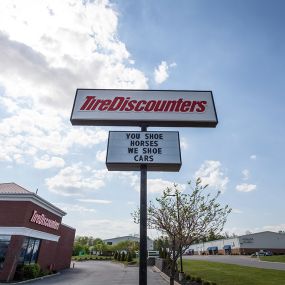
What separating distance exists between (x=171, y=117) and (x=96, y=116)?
271cm

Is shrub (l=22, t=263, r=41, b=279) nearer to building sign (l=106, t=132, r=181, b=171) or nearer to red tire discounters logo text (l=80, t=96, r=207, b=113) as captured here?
building sign (l=106, t=132, r=181, b=171)

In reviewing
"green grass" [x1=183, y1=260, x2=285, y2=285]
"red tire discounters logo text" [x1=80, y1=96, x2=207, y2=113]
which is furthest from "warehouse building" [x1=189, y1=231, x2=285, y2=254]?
"red tire discounters logo text" [x1=80, y1=96, x2=207, y2=113]

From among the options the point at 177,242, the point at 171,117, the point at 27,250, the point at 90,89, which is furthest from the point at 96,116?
the point at 27,250

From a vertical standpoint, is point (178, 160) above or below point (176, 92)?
below

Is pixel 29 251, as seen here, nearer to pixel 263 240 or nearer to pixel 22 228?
pixel 22 228

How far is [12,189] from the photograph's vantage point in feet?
94.1

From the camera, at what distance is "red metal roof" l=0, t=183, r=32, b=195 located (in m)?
27.1

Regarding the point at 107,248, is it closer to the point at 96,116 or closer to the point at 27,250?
the point at 27,250

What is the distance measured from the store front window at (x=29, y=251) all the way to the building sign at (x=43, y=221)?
5.55 feet

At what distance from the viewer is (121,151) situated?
9859 mm

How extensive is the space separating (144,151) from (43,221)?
968 inches

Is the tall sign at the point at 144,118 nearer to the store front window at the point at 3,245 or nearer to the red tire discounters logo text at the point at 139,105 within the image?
the red tire discounters logo text at the point at 139,105

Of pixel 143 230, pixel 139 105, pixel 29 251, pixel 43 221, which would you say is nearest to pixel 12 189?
pixel 43 221

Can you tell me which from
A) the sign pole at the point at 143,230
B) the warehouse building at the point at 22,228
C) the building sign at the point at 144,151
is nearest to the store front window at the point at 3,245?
the warehouse building at the point at 22,228
